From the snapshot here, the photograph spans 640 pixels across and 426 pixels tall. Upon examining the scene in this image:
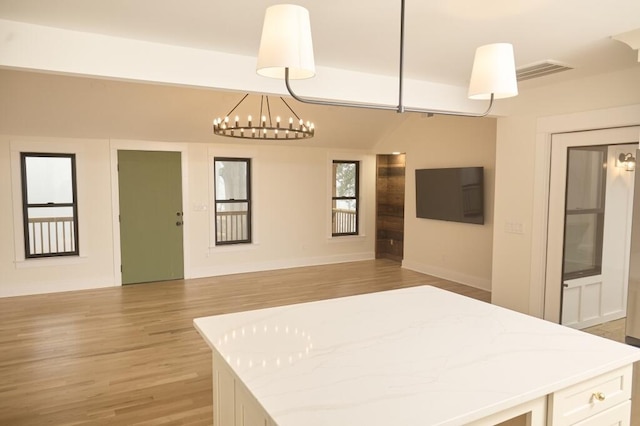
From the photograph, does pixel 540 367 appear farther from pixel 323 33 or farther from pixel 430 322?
pixel 323 33

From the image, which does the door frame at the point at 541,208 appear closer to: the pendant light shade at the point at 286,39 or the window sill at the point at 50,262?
the pendant light shade at the point at 286,39

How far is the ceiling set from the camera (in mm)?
2379

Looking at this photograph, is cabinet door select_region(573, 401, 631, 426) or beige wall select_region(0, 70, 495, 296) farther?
beige wall select_region(0, 70, 495, 296)

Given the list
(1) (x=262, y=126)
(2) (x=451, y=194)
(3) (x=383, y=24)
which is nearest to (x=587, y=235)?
(2) (x=451, y=194)

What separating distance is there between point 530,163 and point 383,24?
2614mm

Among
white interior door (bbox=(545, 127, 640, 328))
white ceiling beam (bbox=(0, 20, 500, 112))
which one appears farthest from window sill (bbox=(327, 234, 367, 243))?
white ceiling beam (bbox=(0, 20, 500, 112))

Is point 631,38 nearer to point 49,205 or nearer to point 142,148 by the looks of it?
point 142,148

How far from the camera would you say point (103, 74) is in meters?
2.90

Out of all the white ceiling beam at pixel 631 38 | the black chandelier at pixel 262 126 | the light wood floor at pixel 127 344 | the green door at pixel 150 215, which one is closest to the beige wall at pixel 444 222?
the light wood floor at pixel 127 344

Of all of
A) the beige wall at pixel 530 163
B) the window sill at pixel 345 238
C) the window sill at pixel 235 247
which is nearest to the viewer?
the beige wall at pixel 530 163

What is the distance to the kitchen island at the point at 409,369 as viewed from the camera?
4.03 feet

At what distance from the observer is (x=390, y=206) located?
8.88 m

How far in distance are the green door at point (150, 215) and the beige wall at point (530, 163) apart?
479 cm

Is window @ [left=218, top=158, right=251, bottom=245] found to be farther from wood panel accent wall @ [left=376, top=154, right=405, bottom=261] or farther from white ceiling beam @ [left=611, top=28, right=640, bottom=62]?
white ceiling beam @ [left=611, top=28, right=640, bottom=62]
